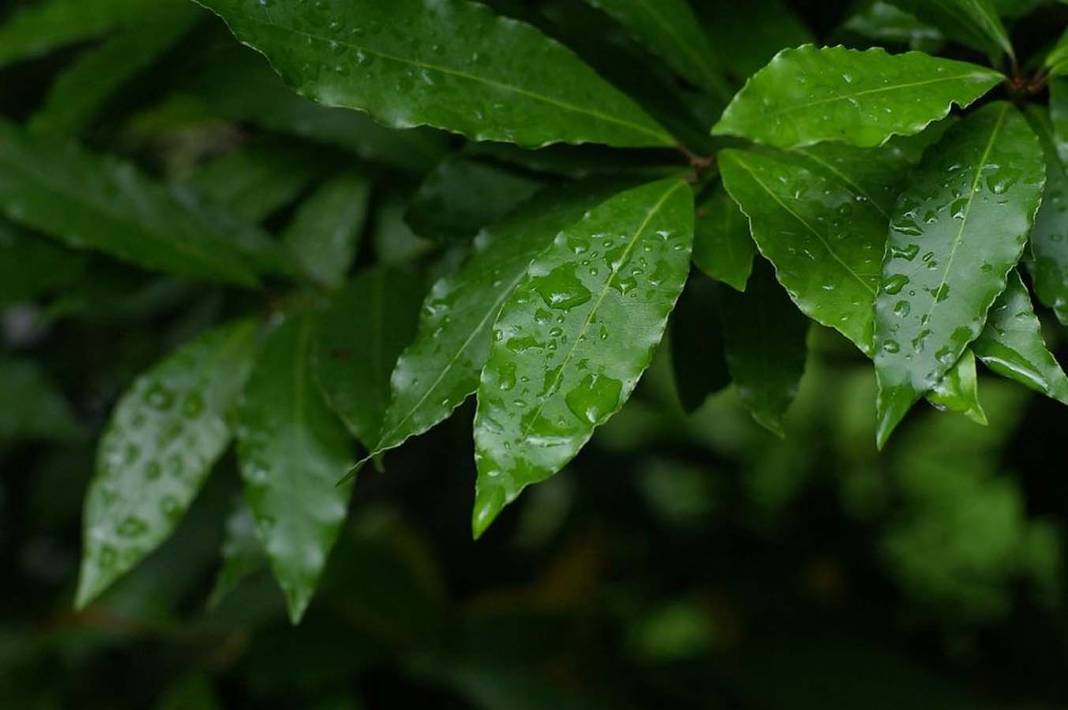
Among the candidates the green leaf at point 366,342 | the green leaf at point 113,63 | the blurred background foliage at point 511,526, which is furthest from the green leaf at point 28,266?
the green leaf at point 366,342

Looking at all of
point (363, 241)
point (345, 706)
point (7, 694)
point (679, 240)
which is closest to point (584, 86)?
point (679, 240)

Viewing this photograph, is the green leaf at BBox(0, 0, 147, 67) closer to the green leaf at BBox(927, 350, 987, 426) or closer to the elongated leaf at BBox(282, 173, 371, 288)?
the elongated leaf at BBox(282, 173, 371, 288)

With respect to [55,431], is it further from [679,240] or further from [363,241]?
[679,240]

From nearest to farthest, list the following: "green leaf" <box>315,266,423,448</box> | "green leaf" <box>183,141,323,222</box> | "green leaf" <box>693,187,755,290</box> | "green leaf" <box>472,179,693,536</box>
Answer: "green leaf" <box>472,179,693,536</box>
"green leaf" <box>693,187,755,290</box>
"green leaf" <box>315,266,423,448</box>
"green leaf" <box>183,141,323,222</box>

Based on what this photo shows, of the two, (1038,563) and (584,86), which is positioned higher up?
(584,86)

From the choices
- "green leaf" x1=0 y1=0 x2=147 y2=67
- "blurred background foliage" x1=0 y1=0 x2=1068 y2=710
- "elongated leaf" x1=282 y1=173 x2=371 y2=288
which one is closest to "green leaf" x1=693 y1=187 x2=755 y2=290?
"blurred background foliage" x1=0 y1=0 x2=1068 y2=710

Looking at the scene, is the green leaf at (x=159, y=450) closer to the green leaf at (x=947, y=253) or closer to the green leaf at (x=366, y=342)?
the green leaf at (x=366, y=342)

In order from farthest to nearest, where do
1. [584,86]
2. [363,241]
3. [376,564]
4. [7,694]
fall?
[376,564] < [7,694] < [363,241] < [584,86]
